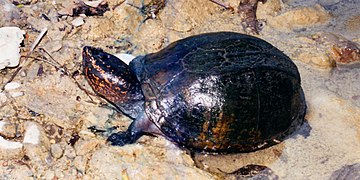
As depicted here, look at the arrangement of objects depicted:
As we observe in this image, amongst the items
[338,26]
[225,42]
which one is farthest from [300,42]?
[225,42]

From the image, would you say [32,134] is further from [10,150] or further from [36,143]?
[10,150]

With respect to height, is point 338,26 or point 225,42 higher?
point 225,42

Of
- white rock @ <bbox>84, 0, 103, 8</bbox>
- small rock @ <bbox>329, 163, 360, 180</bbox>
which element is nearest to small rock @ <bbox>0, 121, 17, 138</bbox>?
white rock @ <bbox>84, 0, 103, 8</bbox>

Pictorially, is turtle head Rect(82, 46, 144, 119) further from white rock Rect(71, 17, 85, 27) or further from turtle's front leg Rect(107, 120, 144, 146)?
white rock Rect(71, 17, 85, 27)

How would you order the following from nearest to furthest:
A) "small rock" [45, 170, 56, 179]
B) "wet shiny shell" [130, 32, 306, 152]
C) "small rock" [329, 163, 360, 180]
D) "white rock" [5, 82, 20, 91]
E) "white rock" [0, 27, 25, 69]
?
"small rock" [45, 170, 56, 179], "wet shiny shell" [130, 32, 306, 152], "small rock" [329, 163, 360, 180], "white rock" [5, 82, 20, 91], "white rock" [0, 27, 25, 69]

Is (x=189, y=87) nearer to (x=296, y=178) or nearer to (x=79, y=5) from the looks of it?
(x=296, y=178)
